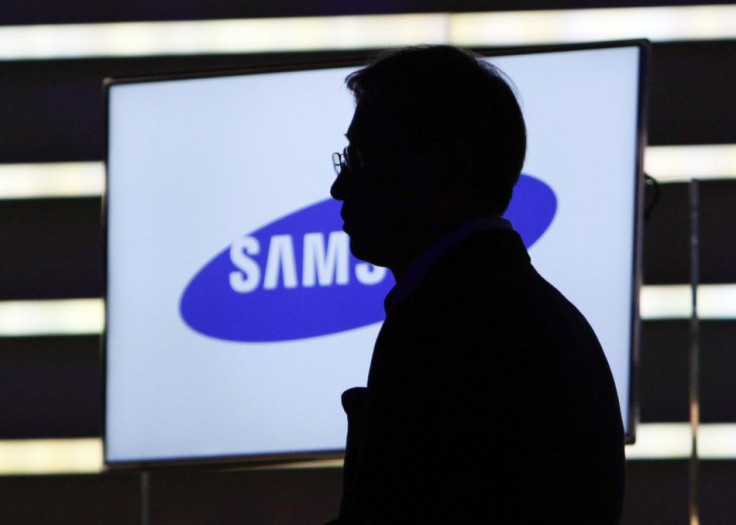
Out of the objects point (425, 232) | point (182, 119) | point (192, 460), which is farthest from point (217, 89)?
point (425, 232)

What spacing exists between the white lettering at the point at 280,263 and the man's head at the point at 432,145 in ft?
3.71

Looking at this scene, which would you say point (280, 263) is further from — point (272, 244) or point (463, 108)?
point (463, 108)

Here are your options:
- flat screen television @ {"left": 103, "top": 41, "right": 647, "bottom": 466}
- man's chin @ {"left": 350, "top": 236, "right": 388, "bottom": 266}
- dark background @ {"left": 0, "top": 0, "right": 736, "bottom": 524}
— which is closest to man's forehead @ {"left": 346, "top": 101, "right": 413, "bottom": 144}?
man's chin @ {"left": 350, "top": 236, "right": 388, "bottom": 266}

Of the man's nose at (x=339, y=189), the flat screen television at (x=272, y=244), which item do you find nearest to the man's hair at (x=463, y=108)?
the man's nose at (x=339, y=189)

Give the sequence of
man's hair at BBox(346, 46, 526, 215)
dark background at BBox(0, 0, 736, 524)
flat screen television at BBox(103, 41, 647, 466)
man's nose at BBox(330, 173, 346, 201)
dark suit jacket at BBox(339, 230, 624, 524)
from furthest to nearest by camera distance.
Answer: dark background at BBox(0, 0, 736, 524) → flat screen television at BBox(103, 41, 647, 466) → man's nose at BBox(330, 173, 346, 201) → man's hair at BBox(346, 46, 526, 215) → dark suit jacket at BBox(339, 230, 624, 524)

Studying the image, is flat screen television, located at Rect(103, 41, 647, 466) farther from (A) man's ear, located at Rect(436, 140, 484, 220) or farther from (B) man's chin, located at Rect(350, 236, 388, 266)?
(A) man's ear, located at Rect(436, 140, 484, 220)

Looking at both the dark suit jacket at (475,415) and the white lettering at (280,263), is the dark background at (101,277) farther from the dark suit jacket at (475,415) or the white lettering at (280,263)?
the dark suit jacket at (475,415)

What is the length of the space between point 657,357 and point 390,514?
219cm

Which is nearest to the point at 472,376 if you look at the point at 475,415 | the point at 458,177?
the point at 475,415

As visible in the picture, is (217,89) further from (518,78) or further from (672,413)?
(672,413)

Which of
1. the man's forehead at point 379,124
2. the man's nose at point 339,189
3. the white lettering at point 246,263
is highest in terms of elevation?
the man's forehead at point 379,124

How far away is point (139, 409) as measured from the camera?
2.44 meters

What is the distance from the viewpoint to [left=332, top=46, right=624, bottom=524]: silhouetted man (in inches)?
41.5

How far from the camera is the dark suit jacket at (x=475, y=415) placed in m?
1.05
